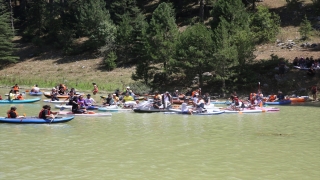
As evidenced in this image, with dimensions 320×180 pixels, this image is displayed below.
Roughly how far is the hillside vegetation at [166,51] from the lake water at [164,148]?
1347 cm

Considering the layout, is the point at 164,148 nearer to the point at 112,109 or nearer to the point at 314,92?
the point at 112,109

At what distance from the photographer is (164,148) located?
17875 mm

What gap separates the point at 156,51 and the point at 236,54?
29.9 feet

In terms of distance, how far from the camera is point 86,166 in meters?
15.0

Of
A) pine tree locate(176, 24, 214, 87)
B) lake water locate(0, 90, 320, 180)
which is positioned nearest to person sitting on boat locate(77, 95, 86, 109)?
lake water locate(0, 90, 320, 180)

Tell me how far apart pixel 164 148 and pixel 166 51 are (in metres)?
25.9

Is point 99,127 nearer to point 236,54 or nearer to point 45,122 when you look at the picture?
point 45,122

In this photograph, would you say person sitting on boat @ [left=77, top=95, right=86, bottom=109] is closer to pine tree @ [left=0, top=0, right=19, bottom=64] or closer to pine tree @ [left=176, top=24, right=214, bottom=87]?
pine tree @ [left=176, top=24, right=214, bottom=87]

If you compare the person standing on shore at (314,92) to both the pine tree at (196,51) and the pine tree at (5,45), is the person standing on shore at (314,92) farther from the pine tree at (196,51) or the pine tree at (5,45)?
the pine tree at (5,45)

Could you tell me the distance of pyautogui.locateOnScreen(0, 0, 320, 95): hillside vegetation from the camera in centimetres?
3928

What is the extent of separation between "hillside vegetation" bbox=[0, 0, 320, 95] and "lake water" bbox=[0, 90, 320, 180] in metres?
13.5

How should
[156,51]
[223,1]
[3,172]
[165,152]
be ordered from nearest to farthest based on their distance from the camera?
[3,172] → [165,152] → [156,51] → [223,1]

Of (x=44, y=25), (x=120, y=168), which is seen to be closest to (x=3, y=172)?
(x=120, y=168)

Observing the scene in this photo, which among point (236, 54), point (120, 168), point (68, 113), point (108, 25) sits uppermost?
point (108, 25)
